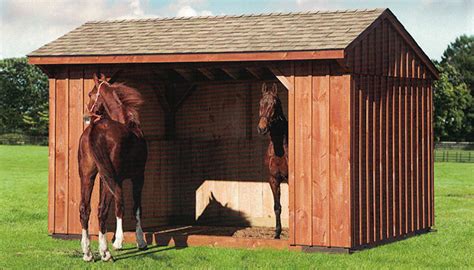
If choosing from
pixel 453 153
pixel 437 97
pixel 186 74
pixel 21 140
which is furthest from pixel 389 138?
pixel 21 140

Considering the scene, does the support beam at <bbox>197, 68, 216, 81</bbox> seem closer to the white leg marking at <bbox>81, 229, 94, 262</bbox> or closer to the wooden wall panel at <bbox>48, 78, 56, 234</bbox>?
the wooden wall panel at <bbox>48, 78, 56, 234</bbox>

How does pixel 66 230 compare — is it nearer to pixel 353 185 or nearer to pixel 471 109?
pixel 353 185

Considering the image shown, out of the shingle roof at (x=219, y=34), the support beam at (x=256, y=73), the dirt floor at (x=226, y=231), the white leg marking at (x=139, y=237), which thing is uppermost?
the shingle roof at (x=219, y=34)

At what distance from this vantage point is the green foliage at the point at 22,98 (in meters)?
87.4

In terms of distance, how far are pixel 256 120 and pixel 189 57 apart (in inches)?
155

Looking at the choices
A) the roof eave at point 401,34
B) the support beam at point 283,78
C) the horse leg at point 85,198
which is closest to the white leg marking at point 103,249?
the horse leg at point 85,198

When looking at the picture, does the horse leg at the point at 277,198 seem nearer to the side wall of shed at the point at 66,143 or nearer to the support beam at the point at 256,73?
the support beam at the point at 256,73

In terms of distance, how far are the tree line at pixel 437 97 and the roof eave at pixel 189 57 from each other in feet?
193

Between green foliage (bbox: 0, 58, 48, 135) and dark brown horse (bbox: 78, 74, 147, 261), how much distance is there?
68.5 m

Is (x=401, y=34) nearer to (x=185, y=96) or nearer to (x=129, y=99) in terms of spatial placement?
(x=185, y=96)

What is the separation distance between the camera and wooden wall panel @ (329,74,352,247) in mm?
14641

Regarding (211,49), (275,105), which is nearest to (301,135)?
(275,105)

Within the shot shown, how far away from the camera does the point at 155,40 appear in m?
16.6

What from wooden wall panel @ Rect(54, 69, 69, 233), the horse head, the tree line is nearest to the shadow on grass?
wooden wall panel @ Rect(54, 69, 69, 233)
